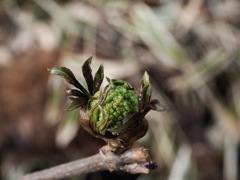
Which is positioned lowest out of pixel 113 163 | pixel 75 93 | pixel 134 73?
pixel 113 163

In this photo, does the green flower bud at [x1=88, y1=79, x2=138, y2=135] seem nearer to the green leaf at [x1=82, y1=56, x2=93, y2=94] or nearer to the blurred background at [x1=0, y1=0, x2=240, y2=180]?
the green leaf at [x1=82, y1=56, x2=93, y2=94]

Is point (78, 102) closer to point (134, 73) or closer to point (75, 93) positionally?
point (75, 93)

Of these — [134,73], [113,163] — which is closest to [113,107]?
[113,163]

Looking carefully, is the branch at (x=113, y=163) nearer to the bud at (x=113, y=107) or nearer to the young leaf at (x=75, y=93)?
the bud at (x=113, y=107)

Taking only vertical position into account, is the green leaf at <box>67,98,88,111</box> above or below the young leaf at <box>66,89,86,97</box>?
below

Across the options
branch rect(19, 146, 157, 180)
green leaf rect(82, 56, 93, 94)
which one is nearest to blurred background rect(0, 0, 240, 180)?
branch rect(19, 146, 157, 180)
